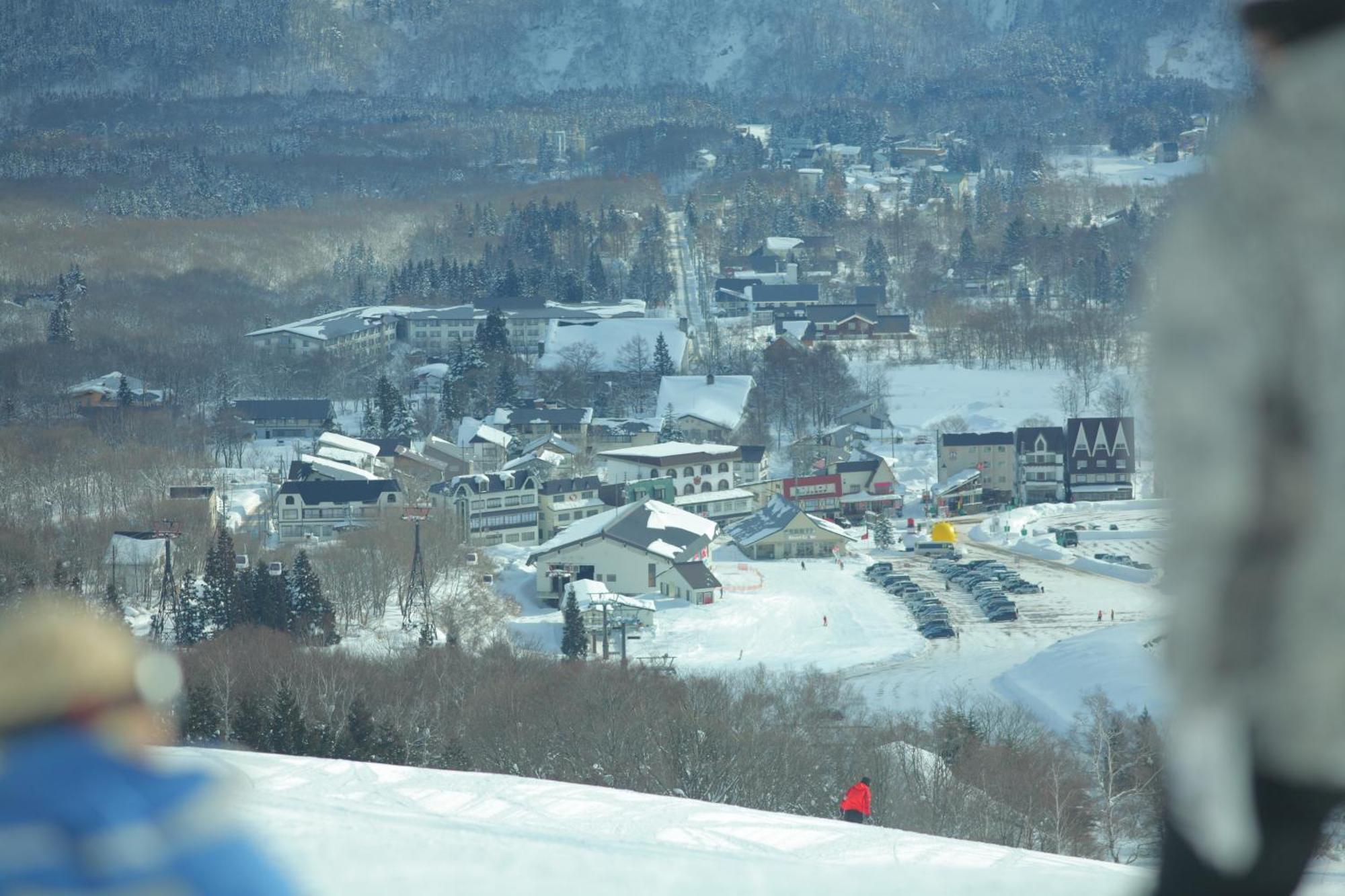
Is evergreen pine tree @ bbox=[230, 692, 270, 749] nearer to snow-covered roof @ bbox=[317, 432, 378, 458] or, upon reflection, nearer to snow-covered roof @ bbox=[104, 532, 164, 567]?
snow-covered roof @ bbox=[104, 532, 164, 567]

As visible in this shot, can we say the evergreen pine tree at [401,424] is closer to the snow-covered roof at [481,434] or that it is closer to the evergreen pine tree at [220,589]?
the snow-covered roof at [481,434]

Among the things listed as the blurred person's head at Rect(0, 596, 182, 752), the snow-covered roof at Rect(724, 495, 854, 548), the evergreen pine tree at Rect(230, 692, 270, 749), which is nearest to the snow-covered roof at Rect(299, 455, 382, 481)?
the snow-covered roof at Rect(724, 495, 854, 548)

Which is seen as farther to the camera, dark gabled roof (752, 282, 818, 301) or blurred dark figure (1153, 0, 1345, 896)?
dark gabled roof (752, 282, 818, 301)

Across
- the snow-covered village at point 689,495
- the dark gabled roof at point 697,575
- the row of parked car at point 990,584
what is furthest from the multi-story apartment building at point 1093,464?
the dark gabled roof at point 697,575

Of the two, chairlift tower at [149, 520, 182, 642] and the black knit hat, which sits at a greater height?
the black knit hat

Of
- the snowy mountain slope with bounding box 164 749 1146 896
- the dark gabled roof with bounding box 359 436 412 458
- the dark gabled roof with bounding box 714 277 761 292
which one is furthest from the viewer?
the dark gabled roof with bounding box 714 277 761 292

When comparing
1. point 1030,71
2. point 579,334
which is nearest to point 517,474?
point 579,334
